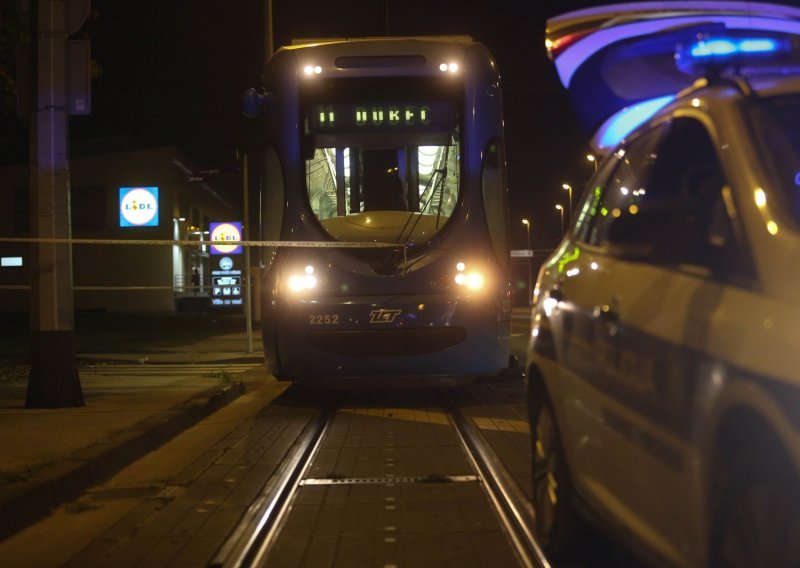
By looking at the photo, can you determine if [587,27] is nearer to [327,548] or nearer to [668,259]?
[668,259]

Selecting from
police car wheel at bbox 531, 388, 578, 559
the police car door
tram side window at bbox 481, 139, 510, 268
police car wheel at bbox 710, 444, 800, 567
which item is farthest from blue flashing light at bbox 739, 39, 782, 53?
tram side window at bbox 481, 139, 510, 268

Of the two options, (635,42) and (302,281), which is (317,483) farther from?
(635,42)

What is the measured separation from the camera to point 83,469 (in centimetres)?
704

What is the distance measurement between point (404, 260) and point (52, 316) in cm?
344

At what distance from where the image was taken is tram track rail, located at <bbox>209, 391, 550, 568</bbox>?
17.3ft

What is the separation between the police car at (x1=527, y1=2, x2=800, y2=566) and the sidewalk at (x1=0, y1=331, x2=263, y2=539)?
3.08m

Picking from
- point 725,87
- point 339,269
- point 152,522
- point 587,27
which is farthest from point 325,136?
point 725,87

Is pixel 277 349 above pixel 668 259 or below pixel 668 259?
below

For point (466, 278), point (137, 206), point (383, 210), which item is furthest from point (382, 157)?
point (137, 206)

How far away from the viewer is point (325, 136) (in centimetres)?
1095

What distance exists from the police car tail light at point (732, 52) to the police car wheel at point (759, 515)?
5.14 feet

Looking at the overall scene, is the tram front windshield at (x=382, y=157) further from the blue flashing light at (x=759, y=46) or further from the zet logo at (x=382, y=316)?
the blue flashing light at (x=759, y=46)

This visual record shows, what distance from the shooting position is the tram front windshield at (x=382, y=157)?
1085cm

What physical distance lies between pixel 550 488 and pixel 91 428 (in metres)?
4.94
